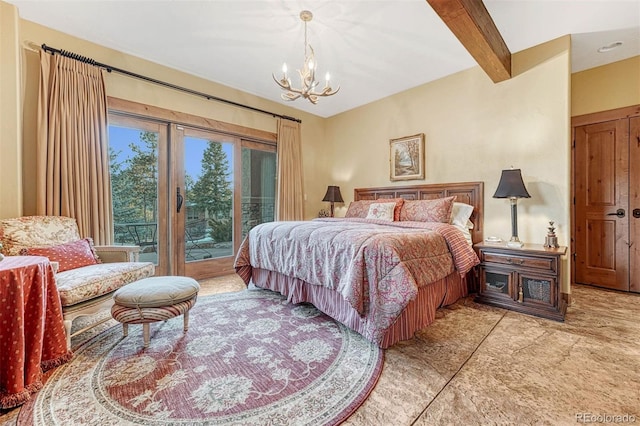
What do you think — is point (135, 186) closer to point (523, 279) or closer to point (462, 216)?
point (462, 216)

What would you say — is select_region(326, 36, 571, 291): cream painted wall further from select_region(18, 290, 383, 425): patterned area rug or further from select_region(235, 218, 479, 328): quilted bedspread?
select_region(18, 290, 383, 425): patterned area rug

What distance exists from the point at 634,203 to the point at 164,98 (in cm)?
581

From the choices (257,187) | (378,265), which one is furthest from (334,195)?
(378,265)

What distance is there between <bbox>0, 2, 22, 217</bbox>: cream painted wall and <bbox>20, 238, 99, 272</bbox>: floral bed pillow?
618mm

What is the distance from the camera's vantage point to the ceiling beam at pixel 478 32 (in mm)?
1986

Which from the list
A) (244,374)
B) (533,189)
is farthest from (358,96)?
(244,374)

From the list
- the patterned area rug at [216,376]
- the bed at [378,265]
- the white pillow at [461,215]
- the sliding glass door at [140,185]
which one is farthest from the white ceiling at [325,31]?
the patterned area rug at [216,376]

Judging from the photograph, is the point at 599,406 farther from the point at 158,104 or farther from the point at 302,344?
the point at 158,104

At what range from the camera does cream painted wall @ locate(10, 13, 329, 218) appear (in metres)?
2.67

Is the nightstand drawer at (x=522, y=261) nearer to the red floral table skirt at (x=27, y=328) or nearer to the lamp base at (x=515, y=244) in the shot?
the lamp base at (x=515, y=244)

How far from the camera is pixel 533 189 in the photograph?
2.99m

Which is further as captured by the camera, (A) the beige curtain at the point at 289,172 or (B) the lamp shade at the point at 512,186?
(A) the beige curtain at the point at 289,172

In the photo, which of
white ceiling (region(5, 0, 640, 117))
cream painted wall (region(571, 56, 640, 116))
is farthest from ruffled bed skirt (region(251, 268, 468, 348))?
cream painted wall (region(571, 56, 640, 116))

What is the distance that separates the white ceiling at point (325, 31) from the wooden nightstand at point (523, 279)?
217 cm
